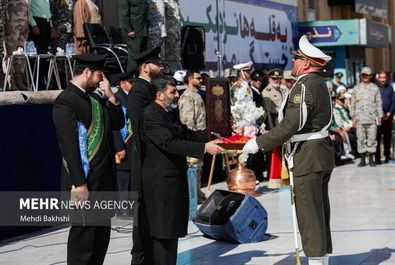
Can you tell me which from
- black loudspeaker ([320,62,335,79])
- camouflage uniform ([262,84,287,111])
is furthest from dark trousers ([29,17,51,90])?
camouflage uniform ([262,84,287,111])

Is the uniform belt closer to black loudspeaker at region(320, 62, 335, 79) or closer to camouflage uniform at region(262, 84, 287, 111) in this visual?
black loudspeaker at region(320, 62, 335, 79)

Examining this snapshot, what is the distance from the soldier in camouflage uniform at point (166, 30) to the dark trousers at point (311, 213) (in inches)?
296

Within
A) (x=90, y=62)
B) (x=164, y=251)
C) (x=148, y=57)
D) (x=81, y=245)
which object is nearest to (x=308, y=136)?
(x=164, y=251)

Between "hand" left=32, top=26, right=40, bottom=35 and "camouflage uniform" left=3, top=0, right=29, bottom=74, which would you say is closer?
"camouflage uniform" left=3, top=0, right=29, bottom=74

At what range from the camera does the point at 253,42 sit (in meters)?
20.8

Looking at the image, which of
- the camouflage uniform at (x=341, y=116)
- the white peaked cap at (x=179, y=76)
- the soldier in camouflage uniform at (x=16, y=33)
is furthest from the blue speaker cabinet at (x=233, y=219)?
the camouflage uniform at (x=341, y=116)

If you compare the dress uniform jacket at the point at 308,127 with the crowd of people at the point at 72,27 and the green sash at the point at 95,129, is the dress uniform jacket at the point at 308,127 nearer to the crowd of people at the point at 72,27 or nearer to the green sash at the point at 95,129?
the green sash at the point at 95,129

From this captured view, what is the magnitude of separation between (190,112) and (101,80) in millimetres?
5247

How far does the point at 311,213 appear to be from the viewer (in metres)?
6.57

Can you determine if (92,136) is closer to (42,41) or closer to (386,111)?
(42,41)

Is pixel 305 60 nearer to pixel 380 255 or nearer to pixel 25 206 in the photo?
A: pixel 380 255

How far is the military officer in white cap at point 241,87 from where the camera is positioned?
516 inches

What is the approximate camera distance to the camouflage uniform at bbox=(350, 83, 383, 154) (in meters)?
16.4

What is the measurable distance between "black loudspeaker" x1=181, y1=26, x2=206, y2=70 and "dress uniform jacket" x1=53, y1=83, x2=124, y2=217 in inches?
362
